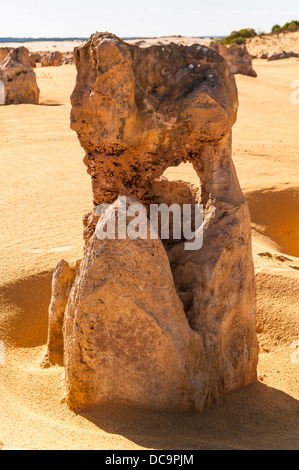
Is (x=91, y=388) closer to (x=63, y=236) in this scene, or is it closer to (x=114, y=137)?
(x=114, y=137)

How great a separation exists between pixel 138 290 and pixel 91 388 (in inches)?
22.5

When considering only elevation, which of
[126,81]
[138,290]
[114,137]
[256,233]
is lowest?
[256,233]

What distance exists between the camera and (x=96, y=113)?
3184 millimetres

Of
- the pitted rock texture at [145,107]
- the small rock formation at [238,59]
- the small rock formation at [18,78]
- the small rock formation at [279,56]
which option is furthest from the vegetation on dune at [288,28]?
the pitted rock texture at [145,107]

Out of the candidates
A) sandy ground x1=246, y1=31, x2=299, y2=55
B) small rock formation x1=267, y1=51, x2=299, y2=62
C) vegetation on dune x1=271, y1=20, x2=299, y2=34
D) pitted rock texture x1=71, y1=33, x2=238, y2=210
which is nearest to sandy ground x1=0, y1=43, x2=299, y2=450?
pitted rock texture x1=71, y1=33, x2=238, y2=210

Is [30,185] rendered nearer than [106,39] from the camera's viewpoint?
No

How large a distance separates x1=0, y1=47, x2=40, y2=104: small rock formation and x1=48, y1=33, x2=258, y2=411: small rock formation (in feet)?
41.0

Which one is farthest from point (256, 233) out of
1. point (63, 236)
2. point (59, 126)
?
point (59, 126)

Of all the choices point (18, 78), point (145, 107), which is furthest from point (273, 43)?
point (145, 107)

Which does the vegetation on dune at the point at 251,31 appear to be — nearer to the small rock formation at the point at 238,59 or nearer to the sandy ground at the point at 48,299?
the small rock formation at the point at 238,59

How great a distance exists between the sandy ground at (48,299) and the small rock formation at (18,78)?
3597 millimetres

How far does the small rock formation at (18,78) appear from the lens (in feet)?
49.3

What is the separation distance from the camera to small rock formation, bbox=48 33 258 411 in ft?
9.11

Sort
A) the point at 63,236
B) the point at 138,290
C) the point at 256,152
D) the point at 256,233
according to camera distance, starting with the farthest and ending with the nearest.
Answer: the point at 256,152, the point at 256,233, the point at 63,236, the point at 138,290
